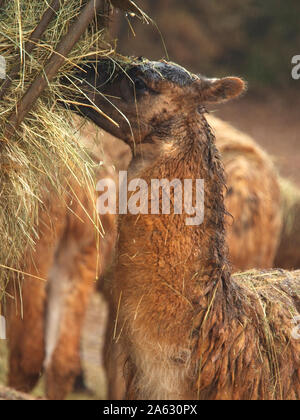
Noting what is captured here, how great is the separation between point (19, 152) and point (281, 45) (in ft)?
33.5

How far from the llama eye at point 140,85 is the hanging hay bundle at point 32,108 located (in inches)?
9.0

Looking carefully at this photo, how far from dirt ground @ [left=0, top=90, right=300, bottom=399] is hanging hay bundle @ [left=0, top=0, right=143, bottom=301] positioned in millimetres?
5088

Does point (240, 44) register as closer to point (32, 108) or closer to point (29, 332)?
point (29, 332)

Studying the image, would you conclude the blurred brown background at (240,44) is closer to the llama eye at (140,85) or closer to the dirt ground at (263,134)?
the dirt ground at (263,134)

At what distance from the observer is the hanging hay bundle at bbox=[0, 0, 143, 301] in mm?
2926

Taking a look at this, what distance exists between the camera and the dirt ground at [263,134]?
8.88 meters

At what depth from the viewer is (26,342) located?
5523 millimetres

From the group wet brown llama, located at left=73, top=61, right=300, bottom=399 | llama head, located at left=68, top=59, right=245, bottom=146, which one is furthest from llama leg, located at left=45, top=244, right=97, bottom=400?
llama head, located at left=68, top=59, right=245, bottom=146

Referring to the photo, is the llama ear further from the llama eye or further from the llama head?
the llama eye

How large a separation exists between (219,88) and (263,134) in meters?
8.76

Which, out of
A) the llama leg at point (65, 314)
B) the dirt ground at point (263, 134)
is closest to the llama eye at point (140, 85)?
the llama leg at point (65, 314)

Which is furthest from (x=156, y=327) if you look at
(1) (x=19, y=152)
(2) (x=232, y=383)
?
(1) (x=19, y=152)

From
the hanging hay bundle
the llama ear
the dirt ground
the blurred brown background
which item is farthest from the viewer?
the blurred brown background

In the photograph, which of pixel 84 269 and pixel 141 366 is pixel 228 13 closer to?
pixel 84 269
